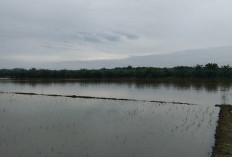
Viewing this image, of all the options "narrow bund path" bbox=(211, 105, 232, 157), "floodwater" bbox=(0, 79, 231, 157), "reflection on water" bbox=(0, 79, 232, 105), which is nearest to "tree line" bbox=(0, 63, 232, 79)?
"reflection on water" bbox=(0, 79, 232, 105)

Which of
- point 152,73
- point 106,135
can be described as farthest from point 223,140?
point 152,73

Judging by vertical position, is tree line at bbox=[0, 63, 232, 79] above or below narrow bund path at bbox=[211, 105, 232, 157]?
above

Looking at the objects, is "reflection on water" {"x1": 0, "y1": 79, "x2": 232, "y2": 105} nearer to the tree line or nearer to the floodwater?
the floodwater

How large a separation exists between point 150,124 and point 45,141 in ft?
14.8

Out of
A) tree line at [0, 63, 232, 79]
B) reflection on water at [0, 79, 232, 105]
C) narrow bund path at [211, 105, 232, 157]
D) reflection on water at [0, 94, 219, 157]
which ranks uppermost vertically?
tree line at [0, 63, 232, 79]

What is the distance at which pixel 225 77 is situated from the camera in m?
50.2

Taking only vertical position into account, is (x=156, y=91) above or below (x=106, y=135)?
above

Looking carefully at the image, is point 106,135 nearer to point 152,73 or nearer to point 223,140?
point 223,140

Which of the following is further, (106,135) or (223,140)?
(106,135)

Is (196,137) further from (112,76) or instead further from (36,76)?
(36,76)

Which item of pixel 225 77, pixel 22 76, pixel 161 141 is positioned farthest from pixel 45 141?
pixel 22 76

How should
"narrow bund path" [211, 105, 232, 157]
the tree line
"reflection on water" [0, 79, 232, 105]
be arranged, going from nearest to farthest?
"narrow bund path" [211, 105, 232, 157]
"reflection on water" [0, 79, 232, 105]
the tree line

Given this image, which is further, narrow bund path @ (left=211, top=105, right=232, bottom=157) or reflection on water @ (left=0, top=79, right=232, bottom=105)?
reflection on water @ (left=0, top=79, right=232, bottom=105)

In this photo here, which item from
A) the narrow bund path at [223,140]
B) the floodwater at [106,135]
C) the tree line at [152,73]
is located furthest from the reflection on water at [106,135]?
the tree line at [152,73]
